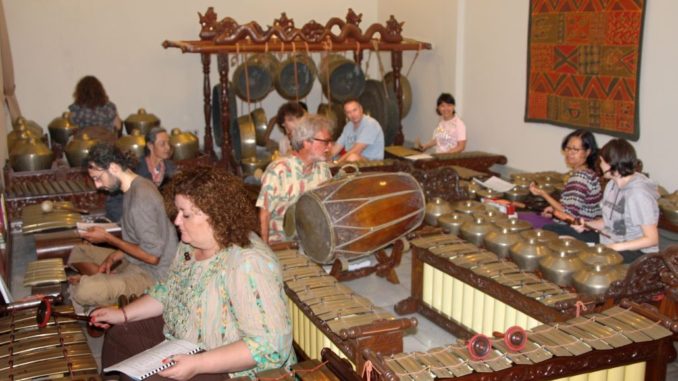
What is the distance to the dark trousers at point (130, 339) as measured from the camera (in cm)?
304

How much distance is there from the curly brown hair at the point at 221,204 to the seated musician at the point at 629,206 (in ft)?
7.86

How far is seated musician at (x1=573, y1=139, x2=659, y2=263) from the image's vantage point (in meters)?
4.07

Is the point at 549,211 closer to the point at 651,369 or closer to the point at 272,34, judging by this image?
the point at 651,369

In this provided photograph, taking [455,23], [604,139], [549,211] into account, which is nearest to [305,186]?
[549,211]

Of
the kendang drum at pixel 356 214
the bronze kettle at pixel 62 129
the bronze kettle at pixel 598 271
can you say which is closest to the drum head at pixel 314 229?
the kendang drum at pixel 356 214

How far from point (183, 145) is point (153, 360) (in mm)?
5769

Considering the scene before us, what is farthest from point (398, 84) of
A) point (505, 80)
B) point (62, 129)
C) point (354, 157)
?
point (62, 129)

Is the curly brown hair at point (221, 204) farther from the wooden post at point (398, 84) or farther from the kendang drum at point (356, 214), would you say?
the wooden post at point (398, 84)

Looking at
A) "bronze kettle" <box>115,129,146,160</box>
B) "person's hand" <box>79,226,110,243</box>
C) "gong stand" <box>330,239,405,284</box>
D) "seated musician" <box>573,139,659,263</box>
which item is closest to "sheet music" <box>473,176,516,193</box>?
"gong stand" <box>330,239,405,284</box>

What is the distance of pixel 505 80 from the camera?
7820 millimetres

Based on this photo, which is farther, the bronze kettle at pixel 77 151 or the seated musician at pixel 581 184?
the bronze kettle at pixel 77 151

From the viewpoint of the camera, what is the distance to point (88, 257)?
4730 millimetres

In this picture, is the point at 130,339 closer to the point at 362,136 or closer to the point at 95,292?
the point at 95,292

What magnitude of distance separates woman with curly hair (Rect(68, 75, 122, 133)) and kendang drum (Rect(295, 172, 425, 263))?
516 centimetres
